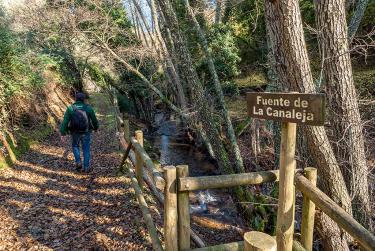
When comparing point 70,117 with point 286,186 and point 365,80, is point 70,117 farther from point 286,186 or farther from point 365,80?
point 365,80

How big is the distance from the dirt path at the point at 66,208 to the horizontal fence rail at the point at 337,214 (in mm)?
2579

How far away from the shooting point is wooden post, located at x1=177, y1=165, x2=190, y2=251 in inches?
131

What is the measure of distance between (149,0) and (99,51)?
178 inches

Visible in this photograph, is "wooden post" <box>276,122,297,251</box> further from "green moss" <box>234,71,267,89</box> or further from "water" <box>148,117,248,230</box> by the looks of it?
"green moss" <box>234,71,267,89</box>

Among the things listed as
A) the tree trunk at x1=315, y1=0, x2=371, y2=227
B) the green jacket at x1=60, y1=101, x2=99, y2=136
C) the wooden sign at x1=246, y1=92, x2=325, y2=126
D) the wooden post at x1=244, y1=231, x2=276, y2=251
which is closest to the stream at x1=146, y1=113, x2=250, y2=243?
the tree trunk at x1=315, y1=0, x2=371, y2=227

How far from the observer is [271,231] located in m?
7.23

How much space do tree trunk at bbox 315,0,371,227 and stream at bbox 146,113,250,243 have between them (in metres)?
3.34

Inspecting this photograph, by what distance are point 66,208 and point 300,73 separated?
15.5ft

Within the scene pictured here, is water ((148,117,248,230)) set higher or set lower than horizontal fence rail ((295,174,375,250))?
lower

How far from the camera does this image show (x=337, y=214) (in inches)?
113

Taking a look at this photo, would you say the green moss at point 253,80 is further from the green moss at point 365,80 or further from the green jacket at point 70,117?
the green jacket at point 70,117

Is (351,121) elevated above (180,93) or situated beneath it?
situated beneath

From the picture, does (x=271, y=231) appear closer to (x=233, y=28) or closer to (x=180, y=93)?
(x=180, y=93)

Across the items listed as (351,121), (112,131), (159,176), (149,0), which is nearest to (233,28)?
(149,0)
